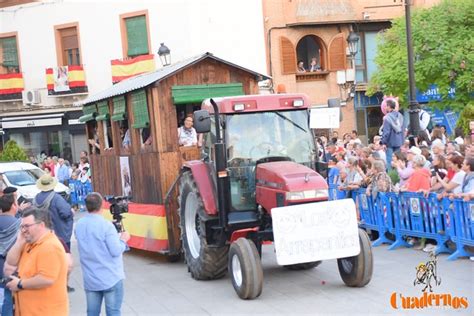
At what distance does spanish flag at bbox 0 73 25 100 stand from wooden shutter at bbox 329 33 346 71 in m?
12.6

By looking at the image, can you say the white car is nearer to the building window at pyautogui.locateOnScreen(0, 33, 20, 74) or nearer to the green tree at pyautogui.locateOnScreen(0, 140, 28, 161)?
the green tree at pyautogui.locateOnScreen(0, 140, 28, 161)

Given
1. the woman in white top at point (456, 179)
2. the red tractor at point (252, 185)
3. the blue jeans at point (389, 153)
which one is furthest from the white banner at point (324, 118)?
the blue jeans at point (389, 153)

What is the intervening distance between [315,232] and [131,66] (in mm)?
19136

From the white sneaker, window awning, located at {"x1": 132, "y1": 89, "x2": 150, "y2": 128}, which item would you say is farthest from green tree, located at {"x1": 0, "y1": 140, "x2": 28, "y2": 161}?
the white sneaker

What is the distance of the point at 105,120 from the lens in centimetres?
1365

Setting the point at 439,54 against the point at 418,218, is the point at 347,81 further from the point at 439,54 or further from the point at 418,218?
the point at 418,218

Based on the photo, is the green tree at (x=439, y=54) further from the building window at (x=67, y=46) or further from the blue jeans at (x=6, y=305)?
the blue jeans at (x=6, y=305)

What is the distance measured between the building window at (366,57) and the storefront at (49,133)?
11.0 m

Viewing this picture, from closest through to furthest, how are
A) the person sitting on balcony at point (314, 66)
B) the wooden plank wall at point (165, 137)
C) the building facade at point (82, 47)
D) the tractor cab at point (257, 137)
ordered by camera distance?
the tractor cab at point (257, 137) < the wooden plank wall at point (165, 137) < the building facade at point (82, 47) < the person sitting on balcony at point (314, 66)

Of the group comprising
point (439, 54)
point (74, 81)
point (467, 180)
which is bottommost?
point (467, 180)

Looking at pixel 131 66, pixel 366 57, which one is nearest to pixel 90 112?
pixel 131 66

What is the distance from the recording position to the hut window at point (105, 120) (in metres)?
13.5

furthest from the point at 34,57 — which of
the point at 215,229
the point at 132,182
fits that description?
the point at 215,229

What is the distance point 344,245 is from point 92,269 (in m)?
3.20
